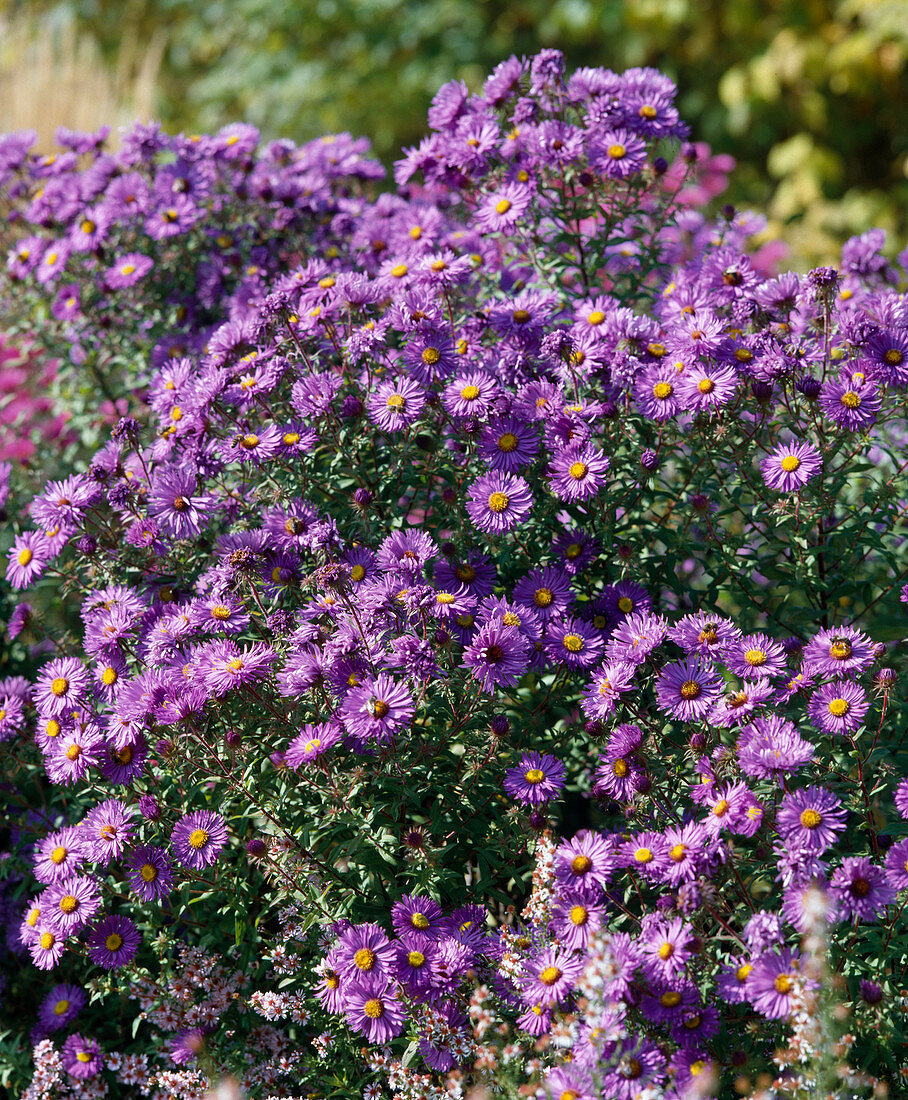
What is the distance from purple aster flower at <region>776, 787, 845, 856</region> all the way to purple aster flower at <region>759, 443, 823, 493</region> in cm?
76

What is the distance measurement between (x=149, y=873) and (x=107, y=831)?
145 millimetres

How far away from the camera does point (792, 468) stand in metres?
2.54

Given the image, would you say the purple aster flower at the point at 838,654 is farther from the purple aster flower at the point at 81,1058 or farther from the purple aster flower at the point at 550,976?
the purple aster flower at the point at 81,1058

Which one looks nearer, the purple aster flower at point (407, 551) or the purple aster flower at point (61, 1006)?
the purple aster flower at point (407, 551)

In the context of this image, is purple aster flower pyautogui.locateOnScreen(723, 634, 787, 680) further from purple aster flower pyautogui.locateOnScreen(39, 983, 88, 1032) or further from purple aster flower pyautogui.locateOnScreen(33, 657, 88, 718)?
purple aster flower pyautogui.locateOnScreen(39, 983, 88, 1032)

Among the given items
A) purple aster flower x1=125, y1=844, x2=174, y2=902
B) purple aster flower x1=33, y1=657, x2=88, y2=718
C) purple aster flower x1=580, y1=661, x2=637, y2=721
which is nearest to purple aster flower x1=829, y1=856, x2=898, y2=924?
purple aster flower x1=580, y1=661, x2=637, y2=721

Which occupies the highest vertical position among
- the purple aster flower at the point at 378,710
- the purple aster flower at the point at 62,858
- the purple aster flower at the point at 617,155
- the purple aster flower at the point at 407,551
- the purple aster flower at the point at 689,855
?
the purple aster flower at the point at 617,155

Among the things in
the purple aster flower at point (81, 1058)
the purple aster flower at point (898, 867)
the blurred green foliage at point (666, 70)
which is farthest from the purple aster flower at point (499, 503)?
the blurred green foliage at point (666, 70)

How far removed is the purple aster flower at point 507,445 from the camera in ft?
8.64

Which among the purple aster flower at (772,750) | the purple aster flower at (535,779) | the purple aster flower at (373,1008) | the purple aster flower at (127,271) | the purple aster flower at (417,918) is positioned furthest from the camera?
the purple aster flower at (127,271)

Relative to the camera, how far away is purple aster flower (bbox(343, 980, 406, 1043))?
86.7 inches

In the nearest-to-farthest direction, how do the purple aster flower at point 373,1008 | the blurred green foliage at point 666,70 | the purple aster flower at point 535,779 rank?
the purple aster flower at point 373,1008 → the purple aster flower at point 535,779 → the blurred green foliage at point 666,70

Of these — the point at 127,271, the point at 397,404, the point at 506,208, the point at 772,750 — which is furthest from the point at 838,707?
the point at 127,271

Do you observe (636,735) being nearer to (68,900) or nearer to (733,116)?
(68,900)
